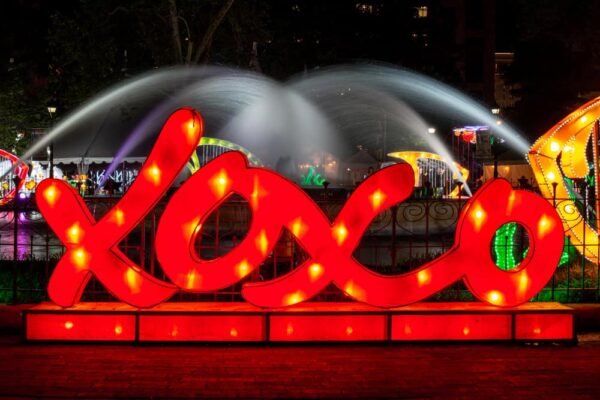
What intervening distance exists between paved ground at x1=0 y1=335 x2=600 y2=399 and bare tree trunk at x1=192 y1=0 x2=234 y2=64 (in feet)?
49.0

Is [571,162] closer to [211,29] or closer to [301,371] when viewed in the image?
[301,371]

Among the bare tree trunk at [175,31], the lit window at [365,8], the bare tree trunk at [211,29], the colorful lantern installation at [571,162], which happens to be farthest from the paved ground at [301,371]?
the lit window at [365,8]

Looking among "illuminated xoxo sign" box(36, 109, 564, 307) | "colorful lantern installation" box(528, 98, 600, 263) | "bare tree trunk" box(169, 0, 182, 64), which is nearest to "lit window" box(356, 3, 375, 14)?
"bare tree trunk" box(169, 0, 182, 64)

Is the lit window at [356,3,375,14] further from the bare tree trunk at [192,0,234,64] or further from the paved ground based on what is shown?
the paved ground

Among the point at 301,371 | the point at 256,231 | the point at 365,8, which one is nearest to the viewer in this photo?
the point at 301,371

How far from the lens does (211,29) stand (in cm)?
2272

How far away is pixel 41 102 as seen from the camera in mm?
32469

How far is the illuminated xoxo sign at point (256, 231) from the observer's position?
8.48m

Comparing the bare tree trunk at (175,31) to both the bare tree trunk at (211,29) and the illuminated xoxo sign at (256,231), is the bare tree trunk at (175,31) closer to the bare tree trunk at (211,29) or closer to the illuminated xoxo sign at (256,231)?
the bare tree trunk at (211,29)

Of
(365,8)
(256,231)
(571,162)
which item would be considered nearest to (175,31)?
(571,162)

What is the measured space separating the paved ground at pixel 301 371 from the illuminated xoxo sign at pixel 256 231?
636 mm

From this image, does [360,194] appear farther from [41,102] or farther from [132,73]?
[41,102]

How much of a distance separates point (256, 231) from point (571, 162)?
5295 mm

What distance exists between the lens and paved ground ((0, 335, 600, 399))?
7301mm
